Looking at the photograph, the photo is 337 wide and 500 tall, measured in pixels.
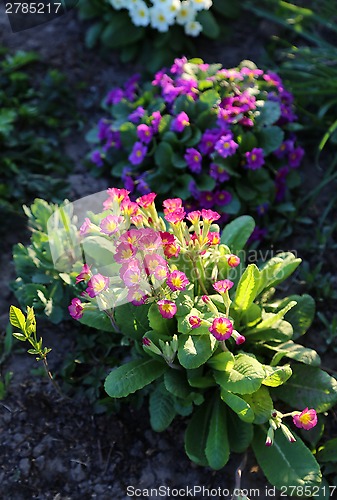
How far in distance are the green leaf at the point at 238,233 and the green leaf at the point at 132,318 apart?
0.50 m

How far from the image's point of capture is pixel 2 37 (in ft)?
13.7

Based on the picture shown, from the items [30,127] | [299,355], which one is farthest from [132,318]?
[30,127]

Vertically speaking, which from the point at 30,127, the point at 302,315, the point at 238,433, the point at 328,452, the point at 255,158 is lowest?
the point at 328,452

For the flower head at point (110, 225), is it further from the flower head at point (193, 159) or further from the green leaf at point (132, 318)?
the flower head at point (193, 159)

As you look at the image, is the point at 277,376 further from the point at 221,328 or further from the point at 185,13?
the point at 185,13

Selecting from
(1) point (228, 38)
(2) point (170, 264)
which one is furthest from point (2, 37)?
(2) point (170, 264)

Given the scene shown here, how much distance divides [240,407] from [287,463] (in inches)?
12.7

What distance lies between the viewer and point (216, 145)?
3029 millimetres

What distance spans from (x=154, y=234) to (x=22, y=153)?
1718 millimetres

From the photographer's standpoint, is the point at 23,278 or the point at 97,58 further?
the point at 97,58

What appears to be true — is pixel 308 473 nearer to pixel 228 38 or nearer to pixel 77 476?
pixel 77 476

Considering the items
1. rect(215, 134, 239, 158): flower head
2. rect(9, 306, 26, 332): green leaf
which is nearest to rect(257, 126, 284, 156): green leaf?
rect(215, 134, 239, 158): flower head

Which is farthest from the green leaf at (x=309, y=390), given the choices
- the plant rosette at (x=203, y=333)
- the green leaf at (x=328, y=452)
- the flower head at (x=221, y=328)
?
the flower head at (x=221, y=328)

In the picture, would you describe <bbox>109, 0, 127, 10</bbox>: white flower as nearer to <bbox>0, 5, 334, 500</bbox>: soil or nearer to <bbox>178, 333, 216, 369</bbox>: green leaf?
<bbox>0, 5, 334, 500</bbox>: soil
